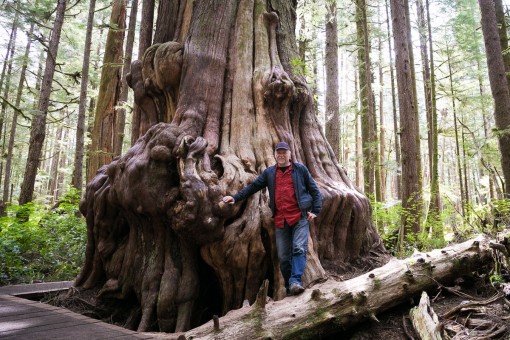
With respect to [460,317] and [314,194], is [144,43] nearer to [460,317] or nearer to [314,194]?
[314,194]

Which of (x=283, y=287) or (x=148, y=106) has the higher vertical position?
(x=148, y=106)

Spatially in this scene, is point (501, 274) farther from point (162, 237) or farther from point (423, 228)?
point (423, 228)

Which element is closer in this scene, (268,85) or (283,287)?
(283,287)

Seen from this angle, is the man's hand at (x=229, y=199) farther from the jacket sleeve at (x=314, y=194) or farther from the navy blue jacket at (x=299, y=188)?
the jacket sleeve at (x=314, y=194)

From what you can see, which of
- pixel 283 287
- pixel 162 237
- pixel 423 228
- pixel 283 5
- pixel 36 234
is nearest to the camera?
pixel 283 287

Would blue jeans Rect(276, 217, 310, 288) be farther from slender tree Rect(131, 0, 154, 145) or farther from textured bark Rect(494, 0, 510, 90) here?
textured bark Rect(494, 0, 510, 90)

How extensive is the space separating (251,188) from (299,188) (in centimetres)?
55

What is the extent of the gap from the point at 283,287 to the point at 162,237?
1512mm

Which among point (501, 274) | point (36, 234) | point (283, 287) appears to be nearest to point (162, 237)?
point (283, 287)

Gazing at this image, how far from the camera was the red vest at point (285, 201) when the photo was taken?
393cm

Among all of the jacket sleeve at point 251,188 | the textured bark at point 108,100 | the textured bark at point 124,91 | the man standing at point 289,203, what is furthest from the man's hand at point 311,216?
the textured bark at point 108,100

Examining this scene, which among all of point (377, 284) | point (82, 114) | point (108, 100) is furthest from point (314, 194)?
point (82, 114)

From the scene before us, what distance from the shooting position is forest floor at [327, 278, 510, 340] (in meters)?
2.89

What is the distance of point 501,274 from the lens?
425cm
